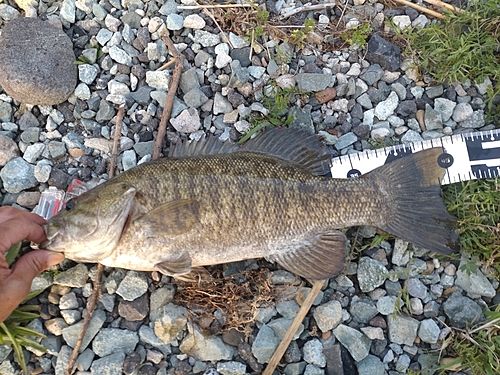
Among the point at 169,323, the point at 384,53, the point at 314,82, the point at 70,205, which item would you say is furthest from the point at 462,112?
the point at 70,205

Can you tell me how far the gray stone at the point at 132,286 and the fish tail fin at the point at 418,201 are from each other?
2.25m

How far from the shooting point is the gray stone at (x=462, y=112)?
4.59m

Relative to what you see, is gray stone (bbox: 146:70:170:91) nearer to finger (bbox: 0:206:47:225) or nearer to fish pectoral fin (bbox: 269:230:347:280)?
finger (bbox: 0:206:47:225)

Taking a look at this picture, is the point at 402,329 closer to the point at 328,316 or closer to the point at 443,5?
the point at 328,316

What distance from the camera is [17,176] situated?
14.4 ft

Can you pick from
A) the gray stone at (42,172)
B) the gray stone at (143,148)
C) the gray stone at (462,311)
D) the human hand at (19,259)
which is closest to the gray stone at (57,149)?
the gray stone at (42,172)

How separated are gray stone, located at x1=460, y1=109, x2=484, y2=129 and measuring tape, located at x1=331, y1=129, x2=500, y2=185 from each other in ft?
0.54

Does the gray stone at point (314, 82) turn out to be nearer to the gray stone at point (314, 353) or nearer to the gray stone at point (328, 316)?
the gray stone at point (328, 316)

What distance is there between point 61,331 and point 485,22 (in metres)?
5.16

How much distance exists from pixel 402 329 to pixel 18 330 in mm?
3395

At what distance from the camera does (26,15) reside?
15.7ft

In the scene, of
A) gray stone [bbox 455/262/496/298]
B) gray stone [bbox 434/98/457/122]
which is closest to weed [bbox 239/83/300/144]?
gray stone [bbox 434/98/457/122]

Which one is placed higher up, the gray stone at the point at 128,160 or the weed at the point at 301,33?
the weed at the point at 301,33

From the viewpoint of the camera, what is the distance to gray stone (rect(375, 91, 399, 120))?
4.66 m
